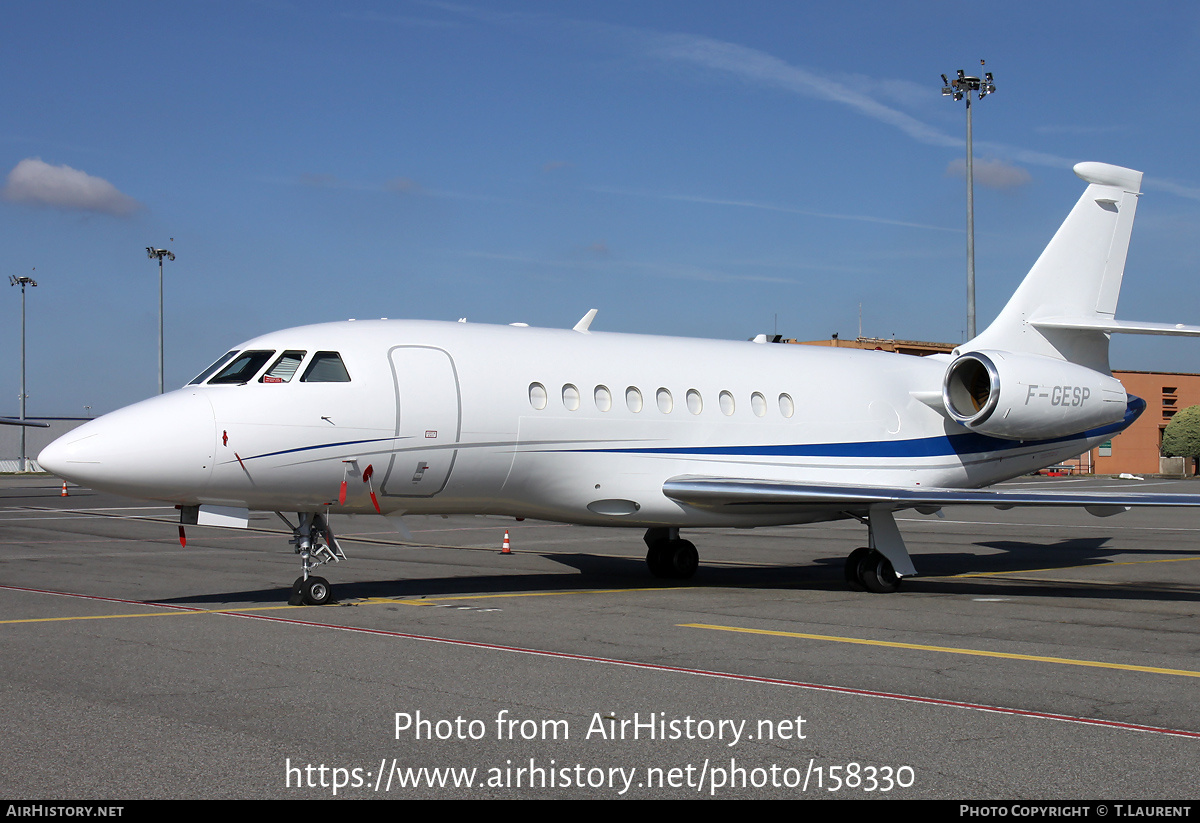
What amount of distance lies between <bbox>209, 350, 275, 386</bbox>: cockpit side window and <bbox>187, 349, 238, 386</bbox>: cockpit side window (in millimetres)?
121

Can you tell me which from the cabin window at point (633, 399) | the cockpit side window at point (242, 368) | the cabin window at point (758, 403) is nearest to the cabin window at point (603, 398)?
the cabin window at point (633, 399)

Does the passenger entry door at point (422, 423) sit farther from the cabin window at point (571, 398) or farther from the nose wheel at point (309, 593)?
the cabin window at point (571, 398)

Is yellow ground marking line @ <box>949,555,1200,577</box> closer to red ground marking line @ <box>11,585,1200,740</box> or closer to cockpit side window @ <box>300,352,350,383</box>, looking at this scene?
red ground marking line @ <box>11,585,1200,740</box>

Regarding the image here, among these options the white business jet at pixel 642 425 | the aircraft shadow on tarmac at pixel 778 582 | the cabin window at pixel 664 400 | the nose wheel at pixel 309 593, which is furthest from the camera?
the cabin window at pixel 664 400

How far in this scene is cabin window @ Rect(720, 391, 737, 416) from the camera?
16141mm

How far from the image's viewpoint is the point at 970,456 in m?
18.4

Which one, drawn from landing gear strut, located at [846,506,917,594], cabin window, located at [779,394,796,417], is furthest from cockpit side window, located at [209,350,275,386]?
landing gear strut, located at [846,506,917,594]

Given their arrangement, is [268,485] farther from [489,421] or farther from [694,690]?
[694,690]

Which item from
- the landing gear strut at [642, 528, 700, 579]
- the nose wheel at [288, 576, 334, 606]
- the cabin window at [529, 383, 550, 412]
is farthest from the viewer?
the landing gear strut at [642, 528, 700, 579]

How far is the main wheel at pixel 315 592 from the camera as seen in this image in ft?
42.3

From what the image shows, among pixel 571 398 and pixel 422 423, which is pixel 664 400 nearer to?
pixel 571 398

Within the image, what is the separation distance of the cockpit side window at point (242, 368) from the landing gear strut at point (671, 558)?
6.92 m

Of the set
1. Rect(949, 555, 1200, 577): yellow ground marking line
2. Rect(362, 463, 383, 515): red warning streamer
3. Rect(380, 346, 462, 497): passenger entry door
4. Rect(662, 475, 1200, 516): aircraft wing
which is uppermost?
Rect(380, 346, 462, 497): passenger entry door

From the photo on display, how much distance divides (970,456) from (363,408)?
10383mm
